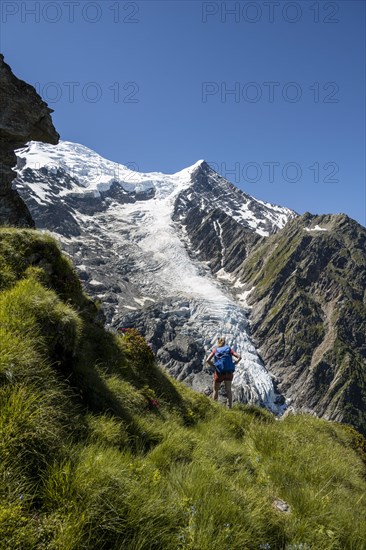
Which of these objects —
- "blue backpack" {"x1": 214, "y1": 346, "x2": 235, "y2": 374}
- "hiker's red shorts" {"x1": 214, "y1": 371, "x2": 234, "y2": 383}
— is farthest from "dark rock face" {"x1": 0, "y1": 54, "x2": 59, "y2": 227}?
"hiker's red shorts" {"x1": 214, "y1": 371, "x2": 234, "y2": 383}

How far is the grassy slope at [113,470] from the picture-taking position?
3.66m

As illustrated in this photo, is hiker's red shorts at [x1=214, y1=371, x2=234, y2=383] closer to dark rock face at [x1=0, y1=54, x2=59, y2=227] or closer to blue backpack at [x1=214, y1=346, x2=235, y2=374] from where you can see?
blue backpack at [x1=214, y1=346, x2=235, y2=374]

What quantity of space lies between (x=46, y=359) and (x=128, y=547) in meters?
3.13

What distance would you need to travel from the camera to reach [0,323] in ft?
19.2

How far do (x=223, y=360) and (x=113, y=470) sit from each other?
12.2 m

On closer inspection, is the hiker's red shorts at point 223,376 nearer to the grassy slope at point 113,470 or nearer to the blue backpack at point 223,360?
the blue backpack at point 223,360

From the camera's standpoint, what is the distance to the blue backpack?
52.3 ft

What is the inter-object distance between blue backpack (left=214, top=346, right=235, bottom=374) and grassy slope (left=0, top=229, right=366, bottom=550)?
6.44 meters

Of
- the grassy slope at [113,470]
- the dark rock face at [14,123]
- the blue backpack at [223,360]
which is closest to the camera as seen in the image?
the grassy slope at [113,470]

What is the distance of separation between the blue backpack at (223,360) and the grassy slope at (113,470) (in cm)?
644

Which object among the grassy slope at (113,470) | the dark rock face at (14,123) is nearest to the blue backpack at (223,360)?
the grassy slope at (113,470)

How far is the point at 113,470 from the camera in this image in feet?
14.0

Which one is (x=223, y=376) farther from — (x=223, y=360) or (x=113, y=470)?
(x=113, y=470)

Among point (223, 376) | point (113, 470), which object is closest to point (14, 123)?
point (223, 376)
